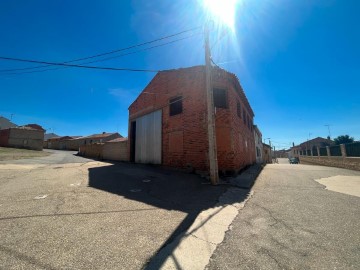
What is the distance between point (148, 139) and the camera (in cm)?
1528

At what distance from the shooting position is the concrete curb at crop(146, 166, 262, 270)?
8.89 feet

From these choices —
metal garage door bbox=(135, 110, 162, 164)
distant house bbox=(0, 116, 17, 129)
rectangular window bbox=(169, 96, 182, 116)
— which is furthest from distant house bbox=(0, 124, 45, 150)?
rectangular window bbox=(169, 96, 182, 116)

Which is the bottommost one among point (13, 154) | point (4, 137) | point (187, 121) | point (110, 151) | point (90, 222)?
point (90, 222)

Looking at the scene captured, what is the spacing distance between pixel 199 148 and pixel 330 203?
653 cm

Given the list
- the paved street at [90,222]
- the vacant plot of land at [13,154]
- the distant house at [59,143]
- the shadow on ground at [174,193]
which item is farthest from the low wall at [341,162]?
the distant house at [59,143]

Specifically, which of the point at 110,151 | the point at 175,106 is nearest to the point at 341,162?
the point at 175,106

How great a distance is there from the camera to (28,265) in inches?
98.4

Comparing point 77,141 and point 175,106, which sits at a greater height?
point 77,141

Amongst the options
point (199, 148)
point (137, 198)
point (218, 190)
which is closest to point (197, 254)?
point (137, 198)

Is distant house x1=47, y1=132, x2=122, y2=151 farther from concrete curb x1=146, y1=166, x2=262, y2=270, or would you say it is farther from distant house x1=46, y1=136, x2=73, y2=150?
concrete curb x1=146, y1=166, x2=262, y2=270

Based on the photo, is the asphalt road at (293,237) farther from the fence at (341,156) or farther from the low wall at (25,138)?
the low wall at (25,138)

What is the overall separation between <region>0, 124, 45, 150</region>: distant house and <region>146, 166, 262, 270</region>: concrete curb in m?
44.7

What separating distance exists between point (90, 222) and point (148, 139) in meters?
11.4

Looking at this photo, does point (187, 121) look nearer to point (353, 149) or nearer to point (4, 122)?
point (353, 149)
